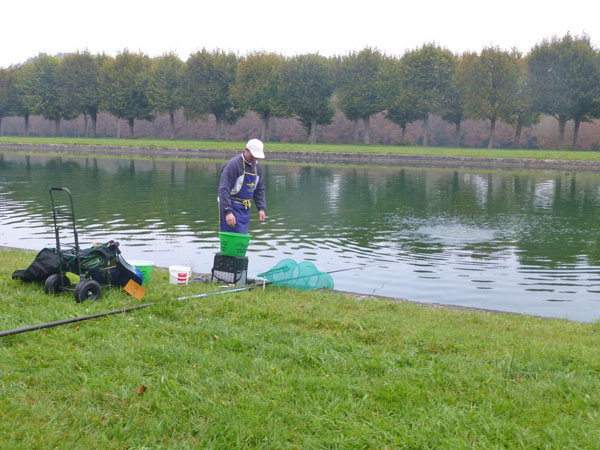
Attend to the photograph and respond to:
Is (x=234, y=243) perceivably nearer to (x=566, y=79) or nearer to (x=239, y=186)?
(x=239, y=186)

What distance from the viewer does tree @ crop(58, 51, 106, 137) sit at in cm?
7169

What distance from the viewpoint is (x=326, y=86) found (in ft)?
206

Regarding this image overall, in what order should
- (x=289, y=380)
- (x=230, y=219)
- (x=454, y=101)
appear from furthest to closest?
1. (x=454, y=101)
2. (x=230, y=219)
3. (x=289, y=380)

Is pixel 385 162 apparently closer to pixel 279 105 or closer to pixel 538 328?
pixel 279 105

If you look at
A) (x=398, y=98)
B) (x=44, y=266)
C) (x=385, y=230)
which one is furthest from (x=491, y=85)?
(x=44, y=266)

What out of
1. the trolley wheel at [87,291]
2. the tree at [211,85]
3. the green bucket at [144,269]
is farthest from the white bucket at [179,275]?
the tree at [211,85]

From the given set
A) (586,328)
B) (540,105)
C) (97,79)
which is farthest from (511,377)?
(97,79)

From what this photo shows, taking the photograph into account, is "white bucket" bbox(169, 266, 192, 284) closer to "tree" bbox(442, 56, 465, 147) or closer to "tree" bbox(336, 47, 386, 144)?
"tree" bbox(442, 56, 465, 147)

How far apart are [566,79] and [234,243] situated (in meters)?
52.8

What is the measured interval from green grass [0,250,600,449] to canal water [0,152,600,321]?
3.31 metres

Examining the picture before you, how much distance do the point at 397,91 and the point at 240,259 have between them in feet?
181

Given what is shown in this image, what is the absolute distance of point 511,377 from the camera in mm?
4617

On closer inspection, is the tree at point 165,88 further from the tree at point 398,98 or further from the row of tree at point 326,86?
the tree at point 398,98

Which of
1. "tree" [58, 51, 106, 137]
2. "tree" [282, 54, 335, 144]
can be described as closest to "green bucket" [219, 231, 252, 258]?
"tree" [282, 54, 335, 144]
